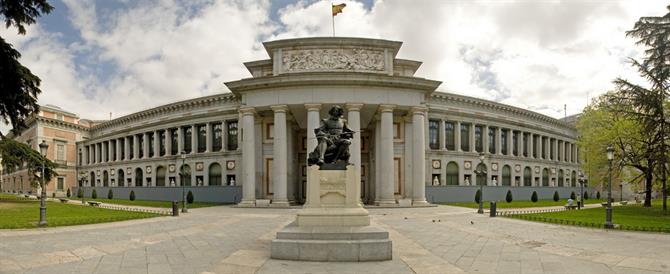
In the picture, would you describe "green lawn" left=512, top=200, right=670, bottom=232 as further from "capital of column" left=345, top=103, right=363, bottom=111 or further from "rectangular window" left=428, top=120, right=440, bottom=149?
"rectangular window" left=428, top=120, right=440, bottom=149

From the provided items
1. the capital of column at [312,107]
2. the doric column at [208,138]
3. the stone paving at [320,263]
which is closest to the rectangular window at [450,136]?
the capital of column at [312,107]

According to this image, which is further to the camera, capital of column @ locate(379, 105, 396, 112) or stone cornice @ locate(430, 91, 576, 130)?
stone cornice @ locate(430, 91, 576, 130)

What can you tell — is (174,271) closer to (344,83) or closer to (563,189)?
(344,83)

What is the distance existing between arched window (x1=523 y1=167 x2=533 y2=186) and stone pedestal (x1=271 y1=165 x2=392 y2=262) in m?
60.5

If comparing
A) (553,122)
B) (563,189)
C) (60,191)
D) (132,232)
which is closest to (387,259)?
(132,232)

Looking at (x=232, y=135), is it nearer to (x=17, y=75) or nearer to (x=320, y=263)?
(x=17, y=75)

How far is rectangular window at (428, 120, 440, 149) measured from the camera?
54438 millimetres

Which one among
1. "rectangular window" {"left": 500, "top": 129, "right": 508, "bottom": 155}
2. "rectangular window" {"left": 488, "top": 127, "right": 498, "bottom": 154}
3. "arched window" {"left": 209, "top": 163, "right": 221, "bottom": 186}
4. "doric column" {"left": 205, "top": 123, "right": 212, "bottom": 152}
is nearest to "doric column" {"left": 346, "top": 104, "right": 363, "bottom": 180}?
"arched window" {"left": 209, "top": 163, "right": 221, "bottom": 186}

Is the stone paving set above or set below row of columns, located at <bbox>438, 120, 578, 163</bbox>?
below

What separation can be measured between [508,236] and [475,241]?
238cm

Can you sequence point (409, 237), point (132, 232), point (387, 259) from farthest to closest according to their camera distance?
point (132, 232), point (409, 237), point (387, 259)

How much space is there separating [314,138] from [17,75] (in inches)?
865

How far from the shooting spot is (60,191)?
3155 inches

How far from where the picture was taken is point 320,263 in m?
10.7
